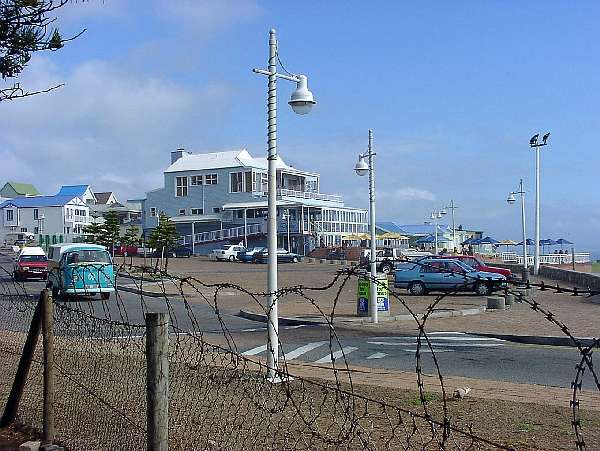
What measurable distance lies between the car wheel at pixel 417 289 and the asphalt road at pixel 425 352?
12827 mm

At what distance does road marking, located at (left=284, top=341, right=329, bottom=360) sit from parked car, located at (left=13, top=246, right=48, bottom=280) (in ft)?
93.2

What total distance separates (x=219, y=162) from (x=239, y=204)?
5.53 m

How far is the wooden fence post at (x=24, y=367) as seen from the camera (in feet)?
21.1

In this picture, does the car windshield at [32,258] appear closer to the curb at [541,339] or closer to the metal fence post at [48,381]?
the curb at [541,339]

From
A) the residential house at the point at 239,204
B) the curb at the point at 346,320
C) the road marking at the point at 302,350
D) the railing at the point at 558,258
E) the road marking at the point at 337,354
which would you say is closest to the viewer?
the road marking at the point at 337,354

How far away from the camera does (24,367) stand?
6.76 meters

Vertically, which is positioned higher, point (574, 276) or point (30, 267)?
point (30, 267)

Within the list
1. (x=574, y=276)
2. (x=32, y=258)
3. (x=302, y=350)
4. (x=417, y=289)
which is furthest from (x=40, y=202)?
(x=302, y=350)

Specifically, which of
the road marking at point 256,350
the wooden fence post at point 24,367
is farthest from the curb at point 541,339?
the wooden fence post at point 24,367

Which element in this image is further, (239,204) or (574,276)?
(239,204)

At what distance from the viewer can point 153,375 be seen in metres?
4.52

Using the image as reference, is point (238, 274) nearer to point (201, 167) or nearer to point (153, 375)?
point (201, 167)

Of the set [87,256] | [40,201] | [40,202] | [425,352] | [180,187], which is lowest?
[425,352]

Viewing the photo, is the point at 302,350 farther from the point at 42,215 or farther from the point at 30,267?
the point at 42,215
